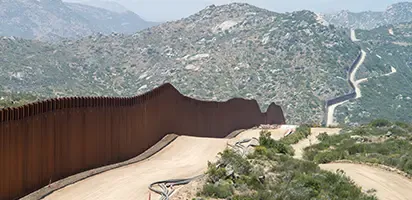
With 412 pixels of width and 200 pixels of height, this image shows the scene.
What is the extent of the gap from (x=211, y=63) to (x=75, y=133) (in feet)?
357

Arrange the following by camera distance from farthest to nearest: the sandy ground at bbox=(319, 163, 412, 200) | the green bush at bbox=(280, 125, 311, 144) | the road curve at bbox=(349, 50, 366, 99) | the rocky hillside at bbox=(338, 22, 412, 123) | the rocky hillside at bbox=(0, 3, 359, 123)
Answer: the road curve at bbox=(349, 50, 366, 99) < the rocky hillside at bbox=(338, 22, 412, 123) < the rocky hillside at bbox=(0, 3, 359, 123) < the green bush at bbox=(280, 125, 311, 144) < the sandy ground at bbox=(319, 163, 412, 200)

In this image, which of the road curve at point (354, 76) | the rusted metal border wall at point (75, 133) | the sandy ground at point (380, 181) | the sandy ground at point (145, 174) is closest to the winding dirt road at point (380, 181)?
the sandy ground at point (380, 181)

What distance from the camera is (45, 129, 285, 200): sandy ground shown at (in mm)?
15751

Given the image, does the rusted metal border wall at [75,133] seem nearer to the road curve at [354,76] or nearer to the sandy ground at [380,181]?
the sandy ground at [380,181]

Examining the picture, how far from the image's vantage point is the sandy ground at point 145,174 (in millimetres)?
15751

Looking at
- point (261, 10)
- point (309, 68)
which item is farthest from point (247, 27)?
point (309, 68)

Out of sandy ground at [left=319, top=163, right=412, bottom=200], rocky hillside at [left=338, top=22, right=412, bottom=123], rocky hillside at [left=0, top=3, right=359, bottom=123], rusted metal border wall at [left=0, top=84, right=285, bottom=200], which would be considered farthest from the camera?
rocky hillside at [left=338, top=22, right=412, bottom=123]

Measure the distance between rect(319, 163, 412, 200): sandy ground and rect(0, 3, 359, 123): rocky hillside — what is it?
216 feet

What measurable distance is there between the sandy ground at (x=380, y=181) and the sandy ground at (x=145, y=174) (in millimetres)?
5484

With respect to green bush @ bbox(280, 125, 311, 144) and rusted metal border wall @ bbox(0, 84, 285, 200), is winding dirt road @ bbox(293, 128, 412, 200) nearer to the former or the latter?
rusted metal border wall @ bbox(0, 84, 285, 200)

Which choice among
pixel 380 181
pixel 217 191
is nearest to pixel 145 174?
pixel 217 191

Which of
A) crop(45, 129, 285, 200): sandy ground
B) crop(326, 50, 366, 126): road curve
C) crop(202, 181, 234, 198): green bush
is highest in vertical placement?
crop(202, 181, 234, 198): green bush

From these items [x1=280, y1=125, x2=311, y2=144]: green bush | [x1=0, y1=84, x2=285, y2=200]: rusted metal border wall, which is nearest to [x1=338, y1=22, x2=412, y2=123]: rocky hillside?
[x1=280, y1=125, x2=311, y2=144]: green bush

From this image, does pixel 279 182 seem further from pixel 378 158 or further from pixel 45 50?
pixel 45 50
